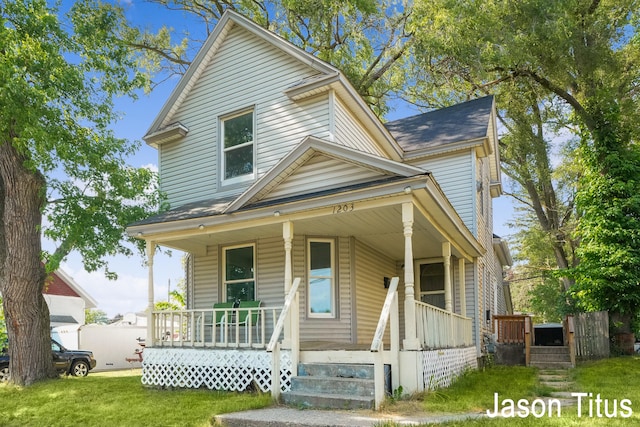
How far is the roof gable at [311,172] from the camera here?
9.36 meters

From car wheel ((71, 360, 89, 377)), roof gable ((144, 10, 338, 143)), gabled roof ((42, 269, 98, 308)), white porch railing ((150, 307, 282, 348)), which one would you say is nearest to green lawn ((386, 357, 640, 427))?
white porch railing ((150, 307, 282, 348))

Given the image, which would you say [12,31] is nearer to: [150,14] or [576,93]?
[150,14]

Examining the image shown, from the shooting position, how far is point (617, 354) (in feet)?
49.4

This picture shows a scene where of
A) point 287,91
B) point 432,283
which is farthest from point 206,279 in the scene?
point 432,283

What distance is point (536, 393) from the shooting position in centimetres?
835

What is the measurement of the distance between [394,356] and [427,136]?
846cm

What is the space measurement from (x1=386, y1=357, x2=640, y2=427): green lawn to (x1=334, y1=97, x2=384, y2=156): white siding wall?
5.53m

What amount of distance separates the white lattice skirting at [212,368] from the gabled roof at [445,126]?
7536mm

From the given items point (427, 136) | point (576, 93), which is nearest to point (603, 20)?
point (576, 93)

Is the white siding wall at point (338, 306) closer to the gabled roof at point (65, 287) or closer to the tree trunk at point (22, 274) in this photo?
the tree trunk at point (22, 274)

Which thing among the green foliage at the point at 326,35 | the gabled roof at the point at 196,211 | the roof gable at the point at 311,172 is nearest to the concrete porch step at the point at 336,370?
the roof gable at the point at 311,172

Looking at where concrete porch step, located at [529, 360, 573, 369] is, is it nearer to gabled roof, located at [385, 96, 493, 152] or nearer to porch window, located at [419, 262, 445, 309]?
porch window, located at [419, 262, 445, 309]

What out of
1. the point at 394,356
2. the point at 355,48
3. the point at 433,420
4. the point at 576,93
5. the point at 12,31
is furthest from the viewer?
the point at 355,48

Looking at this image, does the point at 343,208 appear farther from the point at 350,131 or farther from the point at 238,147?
the point at 238,147
